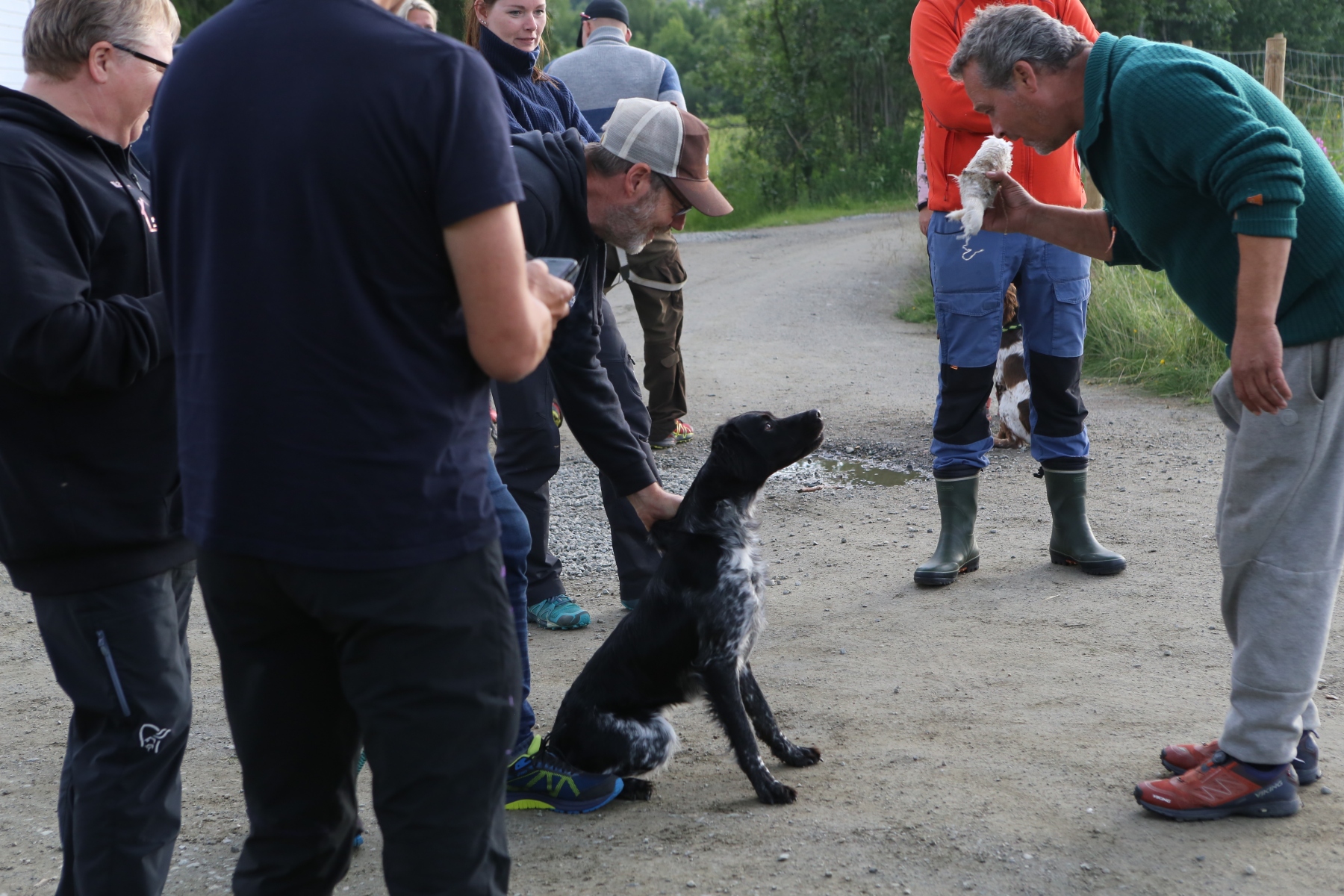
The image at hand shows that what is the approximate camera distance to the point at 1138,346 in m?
8.56

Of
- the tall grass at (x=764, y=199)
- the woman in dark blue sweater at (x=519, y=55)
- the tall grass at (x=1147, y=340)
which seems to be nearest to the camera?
the woman in dark blue sweater at (x=519, y=55)

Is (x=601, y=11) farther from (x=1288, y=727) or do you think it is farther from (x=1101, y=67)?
(x=1288, y=727)

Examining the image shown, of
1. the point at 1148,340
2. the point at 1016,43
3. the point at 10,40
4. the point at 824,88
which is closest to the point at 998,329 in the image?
the point at 1016,43

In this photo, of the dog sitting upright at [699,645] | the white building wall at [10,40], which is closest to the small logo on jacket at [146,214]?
the dog sitting upright at [699,645]

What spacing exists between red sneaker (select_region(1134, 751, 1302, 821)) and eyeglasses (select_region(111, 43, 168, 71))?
294 centimetres

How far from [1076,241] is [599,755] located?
84.7 inches

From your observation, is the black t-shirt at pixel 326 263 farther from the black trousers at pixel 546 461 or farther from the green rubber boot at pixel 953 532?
the green rubber boot at pixel 953 532

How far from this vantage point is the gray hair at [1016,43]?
3.04m

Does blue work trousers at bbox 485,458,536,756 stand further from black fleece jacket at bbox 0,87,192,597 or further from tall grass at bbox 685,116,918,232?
tall grass at bbox 685,116,918,232

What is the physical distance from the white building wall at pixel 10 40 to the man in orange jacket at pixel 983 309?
1114cm

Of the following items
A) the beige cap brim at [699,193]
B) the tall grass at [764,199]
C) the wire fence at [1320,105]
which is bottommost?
the tall grass at [764,199]

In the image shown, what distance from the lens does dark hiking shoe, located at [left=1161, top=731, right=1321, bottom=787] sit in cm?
310

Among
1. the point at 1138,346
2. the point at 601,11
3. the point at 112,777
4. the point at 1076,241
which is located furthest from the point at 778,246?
the point at 112,777

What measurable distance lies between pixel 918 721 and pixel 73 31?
2.97m
